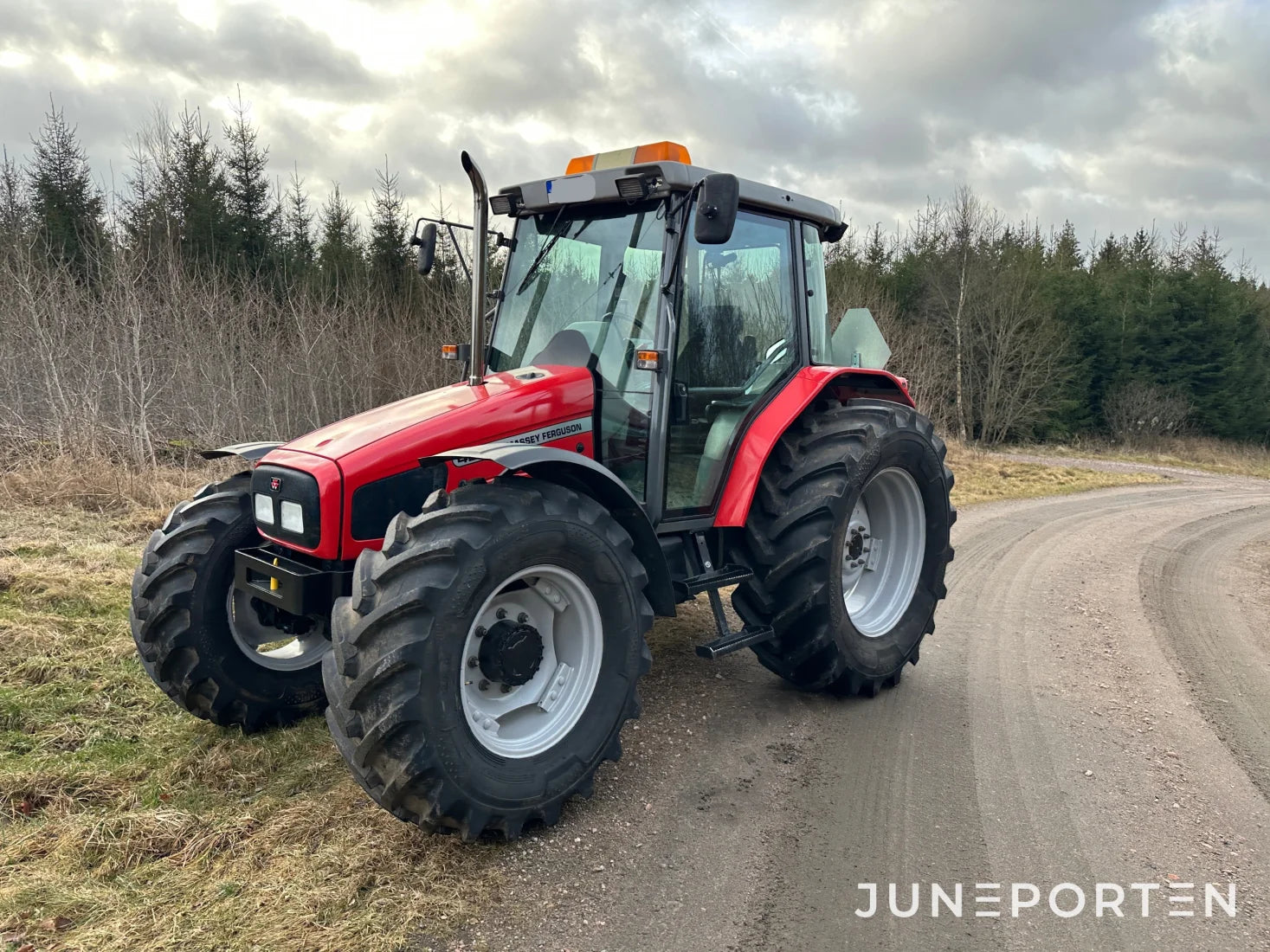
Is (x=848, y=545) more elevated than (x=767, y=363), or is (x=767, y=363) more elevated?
(x=767, y=363)

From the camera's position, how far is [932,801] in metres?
3.25

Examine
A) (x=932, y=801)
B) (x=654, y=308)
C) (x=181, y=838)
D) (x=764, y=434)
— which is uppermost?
(x=654, y=308)

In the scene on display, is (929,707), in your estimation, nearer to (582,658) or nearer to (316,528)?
(582,658)

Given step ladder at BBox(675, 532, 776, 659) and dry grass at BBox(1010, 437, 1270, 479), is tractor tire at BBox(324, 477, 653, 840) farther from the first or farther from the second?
dry grass at BBox(1010, 437, 1270, 479)

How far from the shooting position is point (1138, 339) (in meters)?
26.6

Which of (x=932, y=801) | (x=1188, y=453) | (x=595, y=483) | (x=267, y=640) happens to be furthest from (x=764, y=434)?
(x=1188, y=453)

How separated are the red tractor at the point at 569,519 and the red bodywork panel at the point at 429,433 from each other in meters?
0.01

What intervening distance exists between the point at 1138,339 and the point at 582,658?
2872 centimetres

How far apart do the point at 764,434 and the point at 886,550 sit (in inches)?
48.6

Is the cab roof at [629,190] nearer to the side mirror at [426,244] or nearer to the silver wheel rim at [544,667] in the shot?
the side mirror at [426,244]

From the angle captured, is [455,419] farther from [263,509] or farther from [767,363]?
[767,363]

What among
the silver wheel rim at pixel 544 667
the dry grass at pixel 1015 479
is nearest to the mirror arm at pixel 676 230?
the silver wheel rim at pixel 544 667

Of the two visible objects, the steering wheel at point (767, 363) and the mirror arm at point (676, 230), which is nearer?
the mirror arm at point (676, 230)

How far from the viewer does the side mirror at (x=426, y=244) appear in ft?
12.7
